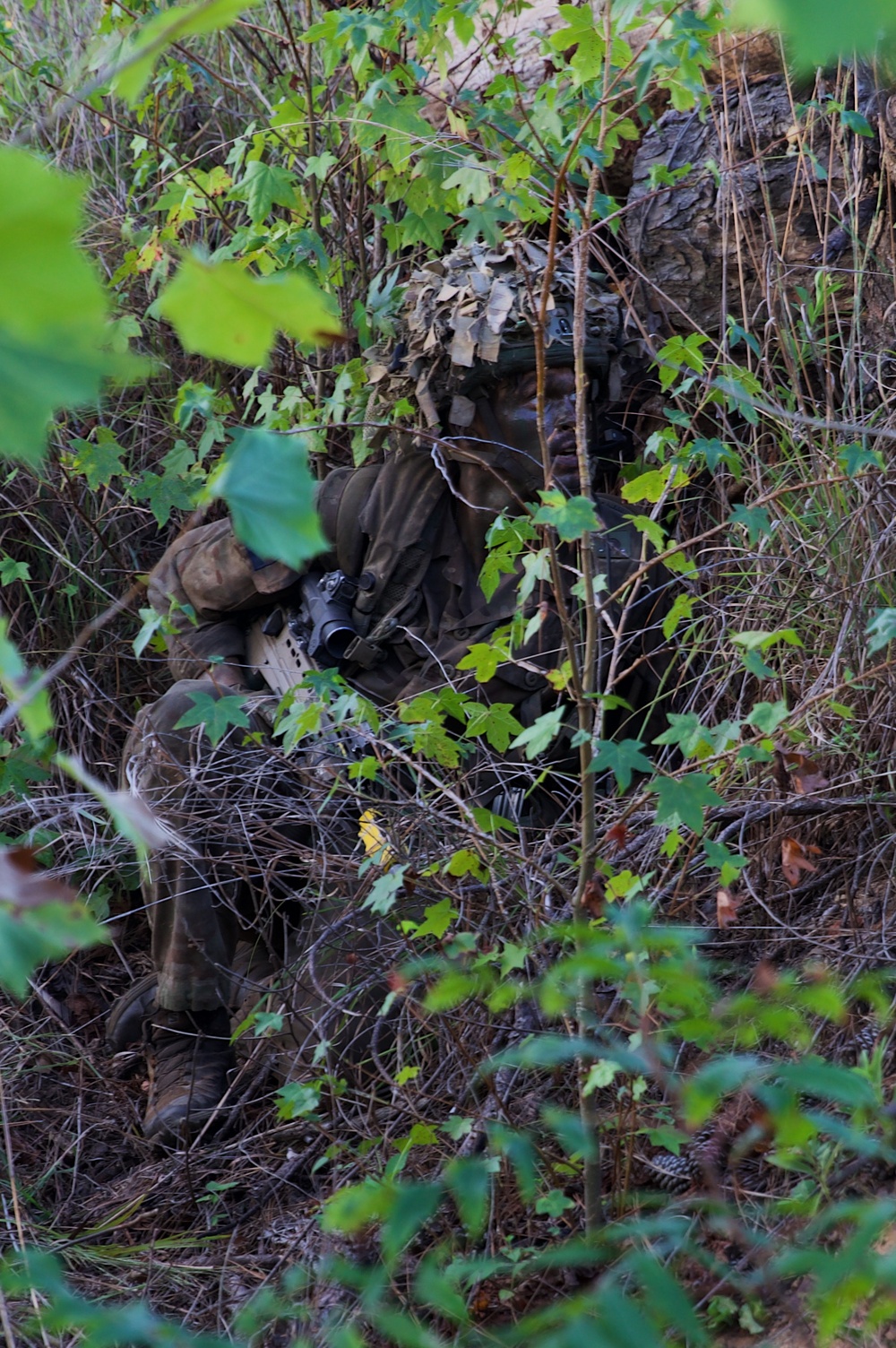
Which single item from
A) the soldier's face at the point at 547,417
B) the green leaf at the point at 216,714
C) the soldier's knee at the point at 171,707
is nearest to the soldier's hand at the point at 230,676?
the soldier's knee at the point at 171,707

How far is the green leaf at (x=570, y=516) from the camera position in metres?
1.57

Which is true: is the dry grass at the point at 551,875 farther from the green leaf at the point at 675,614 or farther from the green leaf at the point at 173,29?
the green leaf at the point at 173,29

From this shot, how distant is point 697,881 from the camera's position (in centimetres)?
248

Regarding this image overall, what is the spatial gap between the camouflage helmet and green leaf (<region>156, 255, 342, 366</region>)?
7.21ft

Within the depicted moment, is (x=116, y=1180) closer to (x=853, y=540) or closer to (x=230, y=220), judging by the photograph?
(x=853, y=540)

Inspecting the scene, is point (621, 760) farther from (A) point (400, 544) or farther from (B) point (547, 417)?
(A) point (400, 544)

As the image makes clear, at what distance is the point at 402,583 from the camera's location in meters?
3.14

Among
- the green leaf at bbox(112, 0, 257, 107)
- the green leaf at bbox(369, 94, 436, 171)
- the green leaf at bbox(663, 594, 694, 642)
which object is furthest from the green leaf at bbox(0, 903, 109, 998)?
the green leaf at bbox(369, 94, 436, 171)

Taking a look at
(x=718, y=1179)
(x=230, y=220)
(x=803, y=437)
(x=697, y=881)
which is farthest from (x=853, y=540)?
(x=230, y=220)

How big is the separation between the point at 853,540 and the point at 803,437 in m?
0.28

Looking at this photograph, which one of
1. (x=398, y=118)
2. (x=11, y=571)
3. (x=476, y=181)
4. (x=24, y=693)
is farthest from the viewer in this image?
(x=11, y=571)

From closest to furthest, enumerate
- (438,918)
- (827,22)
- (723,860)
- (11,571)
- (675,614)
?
(827,22)
(723,860)
(438,918)
(675,614)
(11,571)

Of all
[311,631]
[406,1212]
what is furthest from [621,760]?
[311,631]

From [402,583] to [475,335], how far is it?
0.66 metres
